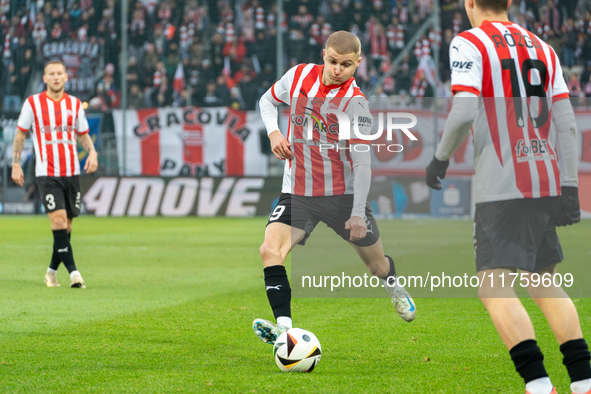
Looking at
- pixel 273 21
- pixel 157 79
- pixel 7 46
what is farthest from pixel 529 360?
pixel 7 46

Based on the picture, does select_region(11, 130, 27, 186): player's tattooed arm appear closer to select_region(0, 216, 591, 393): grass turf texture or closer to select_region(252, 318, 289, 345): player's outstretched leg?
select_region(0, 216, 591, 393): grass turf texture

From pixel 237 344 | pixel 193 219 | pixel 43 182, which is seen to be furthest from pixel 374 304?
pixel 193 219

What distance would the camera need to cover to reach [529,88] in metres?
3.11

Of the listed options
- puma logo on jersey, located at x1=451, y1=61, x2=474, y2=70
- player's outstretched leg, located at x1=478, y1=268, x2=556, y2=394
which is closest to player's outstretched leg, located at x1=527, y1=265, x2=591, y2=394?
player's outstretched leg, located at x1=478, y1=268, x2=556, y2=394

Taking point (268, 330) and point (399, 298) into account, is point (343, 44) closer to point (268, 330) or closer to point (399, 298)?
point (268, 330)

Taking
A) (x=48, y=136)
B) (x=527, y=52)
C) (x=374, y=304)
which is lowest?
(x=374, y=304)

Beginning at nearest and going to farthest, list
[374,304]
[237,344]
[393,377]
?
[393,377] < [237,344] < [374,304]

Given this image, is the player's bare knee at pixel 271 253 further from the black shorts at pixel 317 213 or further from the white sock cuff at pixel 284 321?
the white sock cuff at pixel 284 321

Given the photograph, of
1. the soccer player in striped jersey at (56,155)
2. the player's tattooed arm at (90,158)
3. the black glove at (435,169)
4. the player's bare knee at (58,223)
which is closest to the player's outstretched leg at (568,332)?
the black glove at (435,169)

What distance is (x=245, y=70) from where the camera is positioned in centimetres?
2056

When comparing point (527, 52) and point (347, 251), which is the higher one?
point (527, 52)

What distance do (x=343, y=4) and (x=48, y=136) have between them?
1507 cm

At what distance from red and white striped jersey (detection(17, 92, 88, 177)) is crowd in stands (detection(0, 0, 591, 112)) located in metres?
12.0

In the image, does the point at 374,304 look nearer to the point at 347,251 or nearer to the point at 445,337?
the point at 445,337
